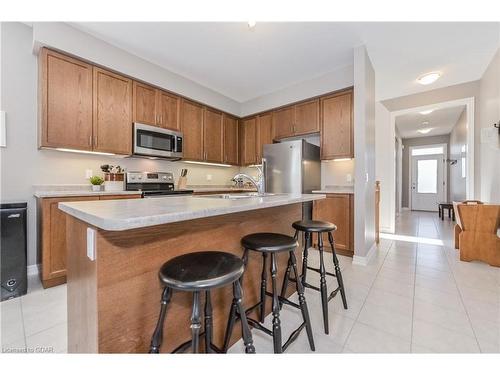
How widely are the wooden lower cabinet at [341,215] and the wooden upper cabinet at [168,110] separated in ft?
8.09

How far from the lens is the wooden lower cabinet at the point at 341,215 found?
300cm

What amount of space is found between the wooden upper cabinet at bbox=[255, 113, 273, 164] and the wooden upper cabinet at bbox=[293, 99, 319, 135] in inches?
20.9

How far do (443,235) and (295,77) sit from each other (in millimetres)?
4014

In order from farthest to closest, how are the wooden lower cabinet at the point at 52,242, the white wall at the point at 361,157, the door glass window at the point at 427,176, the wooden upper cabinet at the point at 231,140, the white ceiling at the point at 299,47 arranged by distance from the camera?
the door glass window at the point at 427,176, the wooden upper cabinet at the point at 231,140, the white wall at the point at 361,157, the white ceiling at the point at 299,47, the wooden lower cabinet at the point at 52,242

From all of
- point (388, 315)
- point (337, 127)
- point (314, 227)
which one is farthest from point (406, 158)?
point (314, 227)

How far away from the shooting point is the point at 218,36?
101 inches

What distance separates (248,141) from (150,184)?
2151 mm

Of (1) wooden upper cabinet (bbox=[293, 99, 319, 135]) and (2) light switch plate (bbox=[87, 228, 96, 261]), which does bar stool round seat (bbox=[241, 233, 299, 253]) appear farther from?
(1) wooden upper cabinet (bbox=[293, 99, 319, 135])

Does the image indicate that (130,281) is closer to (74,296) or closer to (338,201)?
(74,296)

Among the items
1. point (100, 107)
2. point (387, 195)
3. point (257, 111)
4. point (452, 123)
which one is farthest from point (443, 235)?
point (100, 107)

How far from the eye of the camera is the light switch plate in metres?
0.86

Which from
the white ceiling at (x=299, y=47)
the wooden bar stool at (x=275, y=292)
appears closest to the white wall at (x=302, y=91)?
the white ceiling at (x=299, y=47)

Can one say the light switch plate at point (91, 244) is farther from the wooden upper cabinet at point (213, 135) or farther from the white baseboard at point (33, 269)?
the wooden upper cabinet at point (213, 135)

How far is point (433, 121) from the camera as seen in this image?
19.0 ft
